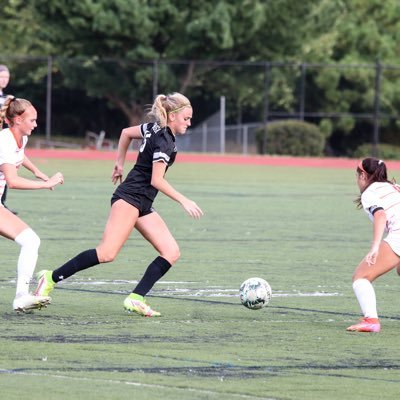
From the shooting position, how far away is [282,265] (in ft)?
44.3

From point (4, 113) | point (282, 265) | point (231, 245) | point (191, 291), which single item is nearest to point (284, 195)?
point (231, 245)

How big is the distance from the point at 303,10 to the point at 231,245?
114 feet

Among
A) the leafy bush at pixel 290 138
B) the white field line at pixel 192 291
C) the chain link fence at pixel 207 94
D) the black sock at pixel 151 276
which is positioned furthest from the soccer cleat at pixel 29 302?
the chain link fence at pixel 207 94

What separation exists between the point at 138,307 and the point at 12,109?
1876mm

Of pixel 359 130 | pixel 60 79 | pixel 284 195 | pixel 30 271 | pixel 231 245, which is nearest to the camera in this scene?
pixel 30 271

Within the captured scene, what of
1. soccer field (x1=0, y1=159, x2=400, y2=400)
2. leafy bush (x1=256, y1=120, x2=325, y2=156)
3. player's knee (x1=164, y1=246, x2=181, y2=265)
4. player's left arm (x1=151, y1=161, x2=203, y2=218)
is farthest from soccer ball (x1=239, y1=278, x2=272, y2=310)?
leafy bush (x1=256, y1=120, x2=325, y2=156)

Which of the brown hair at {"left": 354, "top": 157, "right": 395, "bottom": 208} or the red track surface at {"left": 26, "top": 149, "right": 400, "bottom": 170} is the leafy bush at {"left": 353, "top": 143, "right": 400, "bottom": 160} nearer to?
the red track surface at {"left": 26, "top": 149, "right": 400, "bottom": 170}

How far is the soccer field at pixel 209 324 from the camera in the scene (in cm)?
707

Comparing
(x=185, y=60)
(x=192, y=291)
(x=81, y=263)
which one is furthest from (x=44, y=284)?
(x=185, y=60)

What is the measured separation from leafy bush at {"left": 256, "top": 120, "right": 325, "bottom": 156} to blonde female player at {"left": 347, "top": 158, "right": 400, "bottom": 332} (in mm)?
32720

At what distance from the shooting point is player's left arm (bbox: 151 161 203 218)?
368 inches

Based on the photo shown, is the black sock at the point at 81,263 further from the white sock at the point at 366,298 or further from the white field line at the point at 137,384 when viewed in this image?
the white field line at the point at 137,384

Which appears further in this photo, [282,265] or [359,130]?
[359,130]

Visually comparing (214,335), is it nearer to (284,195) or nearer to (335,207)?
(335,207)
